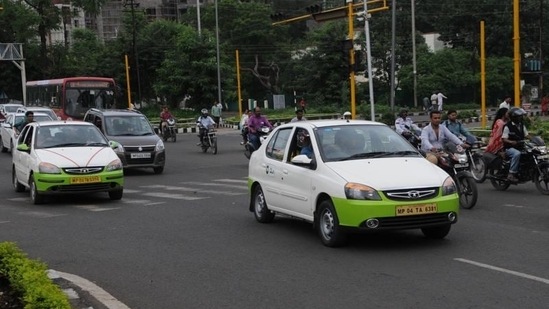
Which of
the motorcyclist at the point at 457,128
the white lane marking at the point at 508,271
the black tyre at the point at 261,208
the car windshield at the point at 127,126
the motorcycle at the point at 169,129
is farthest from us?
the motorcycle at the point at 169,129

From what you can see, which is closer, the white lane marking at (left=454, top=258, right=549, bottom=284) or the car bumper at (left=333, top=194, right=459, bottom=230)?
the white lane marking at (left=454, top=258, right=549, bottom=284)

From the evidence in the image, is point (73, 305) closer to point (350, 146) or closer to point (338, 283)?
point (338, 283)

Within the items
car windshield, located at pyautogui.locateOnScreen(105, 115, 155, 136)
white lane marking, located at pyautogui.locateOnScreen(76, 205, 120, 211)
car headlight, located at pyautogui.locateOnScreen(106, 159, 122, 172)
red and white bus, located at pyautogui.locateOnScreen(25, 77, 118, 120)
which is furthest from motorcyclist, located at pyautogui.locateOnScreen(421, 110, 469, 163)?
red and white bus, located at pyautogui.locateOnScreen(25, 77, 118, 120)

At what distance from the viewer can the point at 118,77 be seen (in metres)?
61.7

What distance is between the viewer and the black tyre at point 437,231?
9.43 m

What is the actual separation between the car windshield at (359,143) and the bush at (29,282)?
13.2 feet

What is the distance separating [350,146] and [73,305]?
439cm

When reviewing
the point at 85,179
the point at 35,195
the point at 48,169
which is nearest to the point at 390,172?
the point at 85,179

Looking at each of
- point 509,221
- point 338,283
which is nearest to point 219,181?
point 509,221

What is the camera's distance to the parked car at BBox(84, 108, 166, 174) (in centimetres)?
2033

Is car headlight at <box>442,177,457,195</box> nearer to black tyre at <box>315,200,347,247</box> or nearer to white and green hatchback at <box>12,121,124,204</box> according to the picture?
black tyre at <box>315,200,347,247</box>

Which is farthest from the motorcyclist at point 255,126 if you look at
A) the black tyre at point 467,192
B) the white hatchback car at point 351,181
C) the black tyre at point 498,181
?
the white hatchback car at point 351,181

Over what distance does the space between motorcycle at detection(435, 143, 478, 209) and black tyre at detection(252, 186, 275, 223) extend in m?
3.07

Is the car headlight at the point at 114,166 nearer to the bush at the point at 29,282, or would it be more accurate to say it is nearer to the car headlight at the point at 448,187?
the bush at the point at 29,282
